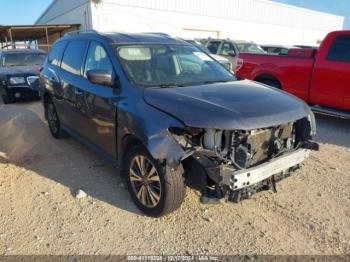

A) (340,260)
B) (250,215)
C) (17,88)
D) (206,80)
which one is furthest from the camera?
(17,88)

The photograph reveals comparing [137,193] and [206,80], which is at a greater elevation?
[206,80]

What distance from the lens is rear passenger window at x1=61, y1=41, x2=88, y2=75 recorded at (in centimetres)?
480

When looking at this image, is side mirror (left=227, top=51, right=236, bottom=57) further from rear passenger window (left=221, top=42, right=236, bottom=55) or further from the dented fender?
the dented fender

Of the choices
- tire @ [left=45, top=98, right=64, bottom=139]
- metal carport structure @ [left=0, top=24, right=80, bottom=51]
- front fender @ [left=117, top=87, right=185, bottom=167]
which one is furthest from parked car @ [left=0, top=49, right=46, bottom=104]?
metal carport structure @ [left=0, top=24, right=80, bottom=51]

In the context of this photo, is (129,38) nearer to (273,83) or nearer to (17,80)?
(273,83)

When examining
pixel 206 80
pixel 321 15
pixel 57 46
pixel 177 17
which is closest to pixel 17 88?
pixel 57 46

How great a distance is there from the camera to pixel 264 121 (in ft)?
10.5

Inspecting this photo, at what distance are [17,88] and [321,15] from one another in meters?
38.0

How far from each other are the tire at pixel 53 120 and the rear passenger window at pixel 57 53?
0.72 metres

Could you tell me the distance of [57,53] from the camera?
5.83 meters

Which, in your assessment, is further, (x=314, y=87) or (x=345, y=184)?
(x=314, y=87)

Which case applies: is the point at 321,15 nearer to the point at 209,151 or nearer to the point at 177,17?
the point at 177,17

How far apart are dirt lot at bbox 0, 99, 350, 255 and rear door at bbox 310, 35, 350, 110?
78.2 inches

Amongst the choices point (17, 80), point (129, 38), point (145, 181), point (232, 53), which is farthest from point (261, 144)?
point (232, 53)
